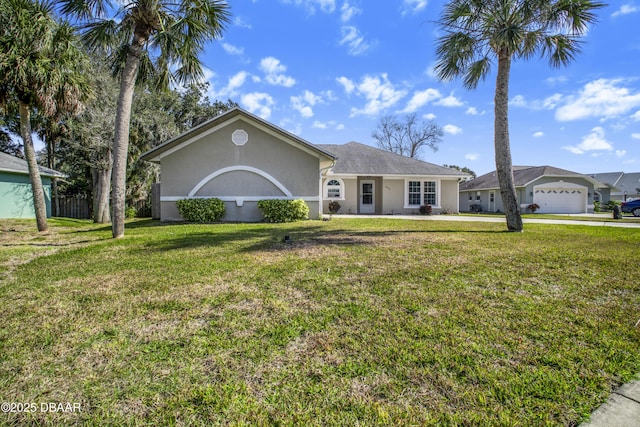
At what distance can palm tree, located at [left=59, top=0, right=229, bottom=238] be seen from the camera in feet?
28.7

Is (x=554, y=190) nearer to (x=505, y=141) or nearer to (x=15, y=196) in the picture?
(x=505, y=141)

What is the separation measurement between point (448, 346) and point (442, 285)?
1.81m

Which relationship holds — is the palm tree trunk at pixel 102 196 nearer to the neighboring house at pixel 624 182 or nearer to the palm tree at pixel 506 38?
the palm tree at pixel 506 38

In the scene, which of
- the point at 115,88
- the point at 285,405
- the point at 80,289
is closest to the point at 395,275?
the point at 285,405

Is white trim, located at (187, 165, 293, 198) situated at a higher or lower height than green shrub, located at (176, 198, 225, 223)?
higher

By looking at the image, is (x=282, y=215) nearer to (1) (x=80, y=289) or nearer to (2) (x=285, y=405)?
(1) (x=80, y=289)

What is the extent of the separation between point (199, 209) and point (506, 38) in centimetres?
1292

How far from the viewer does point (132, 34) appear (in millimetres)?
9555

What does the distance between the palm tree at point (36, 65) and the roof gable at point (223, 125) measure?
11.0ft

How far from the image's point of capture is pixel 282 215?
44.3 ft

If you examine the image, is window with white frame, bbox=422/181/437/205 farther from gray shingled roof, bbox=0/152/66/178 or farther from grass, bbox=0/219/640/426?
gray shingled roof, bbox=0/152/66/178

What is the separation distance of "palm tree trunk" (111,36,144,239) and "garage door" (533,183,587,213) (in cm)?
3168

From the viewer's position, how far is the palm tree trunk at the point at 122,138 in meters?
8.74

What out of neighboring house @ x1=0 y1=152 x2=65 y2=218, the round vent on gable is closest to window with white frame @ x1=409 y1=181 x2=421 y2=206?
the round vent on gable
